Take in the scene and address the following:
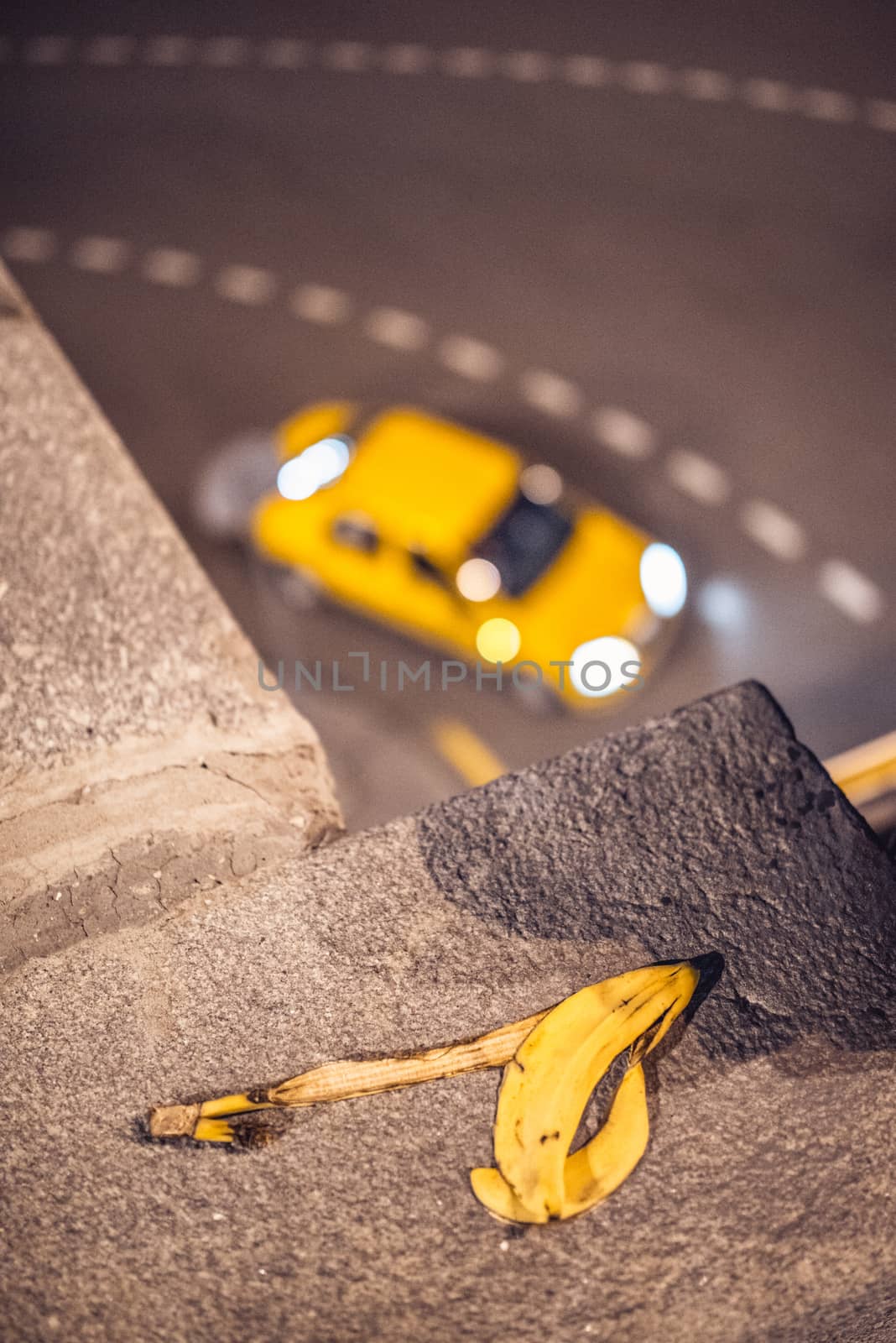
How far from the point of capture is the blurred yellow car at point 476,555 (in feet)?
22.4

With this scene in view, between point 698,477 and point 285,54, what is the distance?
7776 mm

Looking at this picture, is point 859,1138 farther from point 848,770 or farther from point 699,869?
point 848,770

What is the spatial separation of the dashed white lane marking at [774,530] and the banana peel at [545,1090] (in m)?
6.09

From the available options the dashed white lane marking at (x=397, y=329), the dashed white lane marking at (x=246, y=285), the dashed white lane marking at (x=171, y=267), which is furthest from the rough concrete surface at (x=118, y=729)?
the dashed white lane marking at (x=171, y=267)

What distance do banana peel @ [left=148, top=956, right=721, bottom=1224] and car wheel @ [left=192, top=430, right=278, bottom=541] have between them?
6150mm

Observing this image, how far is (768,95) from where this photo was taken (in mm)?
10570

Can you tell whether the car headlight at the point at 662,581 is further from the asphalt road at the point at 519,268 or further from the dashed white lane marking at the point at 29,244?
the dashed white lane marking at the point at 29,244

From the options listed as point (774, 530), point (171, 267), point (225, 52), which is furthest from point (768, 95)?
point (171, 267)

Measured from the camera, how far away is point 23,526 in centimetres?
313

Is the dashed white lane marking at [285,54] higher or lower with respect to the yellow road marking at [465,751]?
higher

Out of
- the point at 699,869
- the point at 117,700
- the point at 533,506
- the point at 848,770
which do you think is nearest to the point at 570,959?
the point at 699,869

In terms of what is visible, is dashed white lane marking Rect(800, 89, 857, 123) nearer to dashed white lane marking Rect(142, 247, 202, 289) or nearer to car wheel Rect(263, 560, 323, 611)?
dashed white lane marking Rect(142, 247, 202, 289)

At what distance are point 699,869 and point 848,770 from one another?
734 mm

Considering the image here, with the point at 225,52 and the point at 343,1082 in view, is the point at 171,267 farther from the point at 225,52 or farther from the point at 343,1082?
the point at 343,1082
